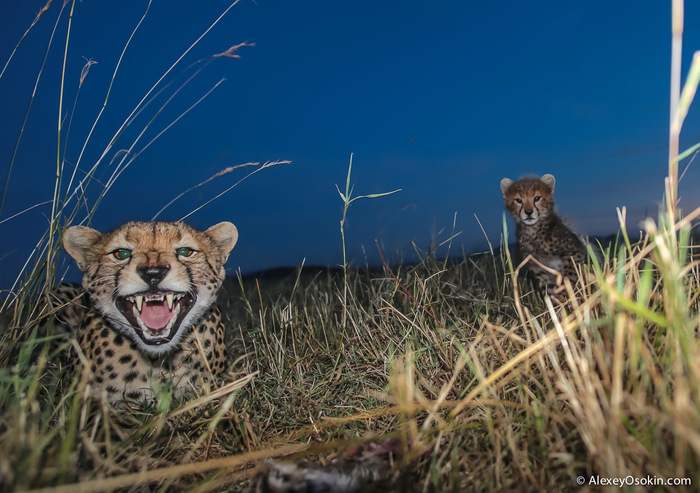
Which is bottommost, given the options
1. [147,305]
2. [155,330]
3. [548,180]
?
[155,330]

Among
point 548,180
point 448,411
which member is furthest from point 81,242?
point 548,180

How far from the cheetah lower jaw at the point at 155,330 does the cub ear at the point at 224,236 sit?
0.48 m

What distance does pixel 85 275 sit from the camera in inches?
97.5

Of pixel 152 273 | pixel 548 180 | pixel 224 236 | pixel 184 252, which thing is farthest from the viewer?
pixel 548 180

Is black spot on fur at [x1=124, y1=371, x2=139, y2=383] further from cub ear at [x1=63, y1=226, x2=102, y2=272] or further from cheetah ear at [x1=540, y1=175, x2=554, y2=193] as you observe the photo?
cheetah ear at [x1=540, y1=175, x2=554, y2=193]

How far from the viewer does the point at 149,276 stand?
7.32 ft

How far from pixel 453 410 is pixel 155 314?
59.3 inches

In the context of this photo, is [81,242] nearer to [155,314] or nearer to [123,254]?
[123,254]

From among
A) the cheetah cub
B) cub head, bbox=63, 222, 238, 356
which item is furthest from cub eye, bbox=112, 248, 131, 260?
the cheetah cub

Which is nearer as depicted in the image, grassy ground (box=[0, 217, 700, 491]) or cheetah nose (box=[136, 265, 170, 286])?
grassy ground (box=[0, 217, 700, 491])

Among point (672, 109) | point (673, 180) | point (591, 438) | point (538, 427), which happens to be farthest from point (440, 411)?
point (672, 109)

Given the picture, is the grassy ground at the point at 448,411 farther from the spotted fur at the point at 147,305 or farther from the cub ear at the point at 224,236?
the cub ear at the point at 224,236

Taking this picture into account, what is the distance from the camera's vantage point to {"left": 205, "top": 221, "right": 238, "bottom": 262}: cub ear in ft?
8.76

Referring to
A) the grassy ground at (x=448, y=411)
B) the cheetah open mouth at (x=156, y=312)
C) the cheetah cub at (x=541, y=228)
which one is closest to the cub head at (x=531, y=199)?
the cheetah cub at (x=541, y=228)
